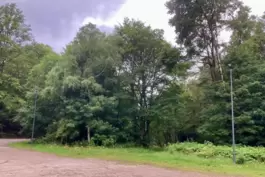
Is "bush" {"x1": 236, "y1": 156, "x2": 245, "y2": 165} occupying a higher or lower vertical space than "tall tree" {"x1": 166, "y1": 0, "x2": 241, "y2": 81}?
lower

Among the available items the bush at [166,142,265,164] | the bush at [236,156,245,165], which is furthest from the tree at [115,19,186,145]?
the bush at [236,156,245,165]

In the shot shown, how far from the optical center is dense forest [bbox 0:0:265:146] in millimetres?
22109

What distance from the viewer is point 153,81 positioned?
26781 millimetres

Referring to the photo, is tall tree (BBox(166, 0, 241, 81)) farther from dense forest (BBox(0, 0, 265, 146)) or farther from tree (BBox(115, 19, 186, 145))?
tree (BBox(115, 19, 186, 145))

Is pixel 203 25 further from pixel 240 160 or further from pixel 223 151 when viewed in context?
pixel 240 160

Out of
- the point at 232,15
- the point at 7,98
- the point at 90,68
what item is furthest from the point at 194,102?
the point at 7,98

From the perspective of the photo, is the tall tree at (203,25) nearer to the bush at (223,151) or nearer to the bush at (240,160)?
the bush at (223,151)

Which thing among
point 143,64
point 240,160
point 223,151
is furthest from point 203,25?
point 240,160

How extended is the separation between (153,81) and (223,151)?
11.6 meters

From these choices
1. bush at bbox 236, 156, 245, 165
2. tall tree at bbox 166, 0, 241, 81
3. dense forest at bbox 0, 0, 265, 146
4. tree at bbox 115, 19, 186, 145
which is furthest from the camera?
tree at bbox 115, 19, 186, 145

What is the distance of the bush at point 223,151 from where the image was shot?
15008mm

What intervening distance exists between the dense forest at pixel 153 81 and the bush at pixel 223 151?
386 centimetres

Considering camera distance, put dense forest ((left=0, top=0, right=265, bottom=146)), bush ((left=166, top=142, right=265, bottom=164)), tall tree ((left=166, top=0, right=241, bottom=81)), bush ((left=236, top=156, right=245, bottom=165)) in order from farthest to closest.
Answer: tall tree ((left=166, top=0, right=241, bottom=81)) → dense forest ((left=0, top=0, right=265, bottom=146)) → bush ((left=166, top=142, right=265, bottom=164)) → bush ((left=236, top=156, right=245, bottom=165))

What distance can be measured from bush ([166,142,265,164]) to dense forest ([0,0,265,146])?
386 cm
